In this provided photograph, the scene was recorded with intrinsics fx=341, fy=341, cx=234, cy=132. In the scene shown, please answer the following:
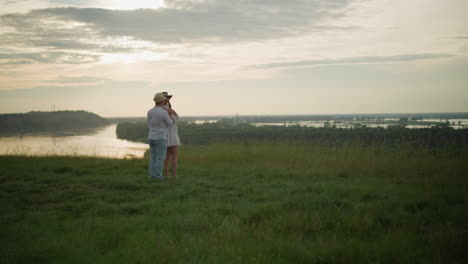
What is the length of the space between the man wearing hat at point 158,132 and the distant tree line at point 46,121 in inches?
2163

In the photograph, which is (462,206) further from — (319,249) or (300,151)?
(300,151)

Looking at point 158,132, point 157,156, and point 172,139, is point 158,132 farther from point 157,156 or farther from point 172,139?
point 157,156

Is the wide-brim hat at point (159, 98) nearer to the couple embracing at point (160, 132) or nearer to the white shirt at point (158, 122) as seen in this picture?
the couple embracing at point (160, 132)

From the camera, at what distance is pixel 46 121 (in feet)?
257

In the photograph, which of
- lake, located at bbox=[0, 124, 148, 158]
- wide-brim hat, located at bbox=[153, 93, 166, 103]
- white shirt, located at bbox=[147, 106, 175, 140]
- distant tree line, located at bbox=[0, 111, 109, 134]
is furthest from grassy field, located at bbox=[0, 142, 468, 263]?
distant tree line, located at bbox=[0, 111, 109, 134]

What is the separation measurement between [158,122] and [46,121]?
3178 inches

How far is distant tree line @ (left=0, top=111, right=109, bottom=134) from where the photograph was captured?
186ft

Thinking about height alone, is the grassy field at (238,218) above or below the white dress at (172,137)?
below

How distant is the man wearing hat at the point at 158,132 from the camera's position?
8.82 metres

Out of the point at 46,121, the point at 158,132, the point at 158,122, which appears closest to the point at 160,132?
the point at 158,132

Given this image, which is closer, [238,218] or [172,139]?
[238,218]

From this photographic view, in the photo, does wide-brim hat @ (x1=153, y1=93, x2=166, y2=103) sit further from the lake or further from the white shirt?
the lake

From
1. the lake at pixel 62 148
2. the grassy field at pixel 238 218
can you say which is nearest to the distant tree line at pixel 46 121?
the lake at pixel 62 148

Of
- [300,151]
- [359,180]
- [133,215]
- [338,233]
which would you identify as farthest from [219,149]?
[338,233]
